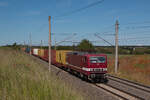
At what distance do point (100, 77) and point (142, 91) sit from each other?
13.5 feet

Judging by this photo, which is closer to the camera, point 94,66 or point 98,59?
point 94,66

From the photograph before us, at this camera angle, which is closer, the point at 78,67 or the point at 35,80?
the point at 35,80

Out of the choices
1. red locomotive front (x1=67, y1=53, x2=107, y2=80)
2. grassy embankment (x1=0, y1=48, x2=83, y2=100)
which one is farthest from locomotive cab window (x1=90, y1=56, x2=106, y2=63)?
grassy embankment (x1=0, y1=48, x2=83, y2=100)

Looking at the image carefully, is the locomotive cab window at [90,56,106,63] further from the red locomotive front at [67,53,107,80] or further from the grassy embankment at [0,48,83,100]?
the grassy embankment at [0,48,83,100]

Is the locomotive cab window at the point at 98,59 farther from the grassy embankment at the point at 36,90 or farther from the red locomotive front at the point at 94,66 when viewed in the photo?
the grassy embankment at the point at 36,90

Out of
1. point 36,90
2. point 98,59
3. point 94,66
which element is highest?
point 98,59

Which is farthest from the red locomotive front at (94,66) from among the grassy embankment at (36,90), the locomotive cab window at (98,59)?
the grassy embankment at (36,90)

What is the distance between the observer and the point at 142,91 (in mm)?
13875

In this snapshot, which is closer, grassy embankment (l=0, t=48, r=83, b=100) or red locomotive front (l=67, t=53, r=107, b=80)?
grassy embankment (l=0, t=48, r=83, b=100)

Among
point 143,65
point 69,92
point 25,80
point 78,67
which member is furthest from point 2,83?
point 143,65

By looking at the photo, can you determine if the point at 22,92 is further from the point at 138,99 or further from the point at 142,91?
the point at 142,91

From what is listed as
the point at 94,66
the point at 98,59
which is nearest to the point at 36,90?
the point at 94,66

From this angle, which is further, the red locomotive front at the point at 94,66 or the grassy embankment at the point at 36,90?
the red locomotive front at the point at 94,66

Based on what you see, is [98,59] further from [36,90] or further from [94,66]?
[36,90]
